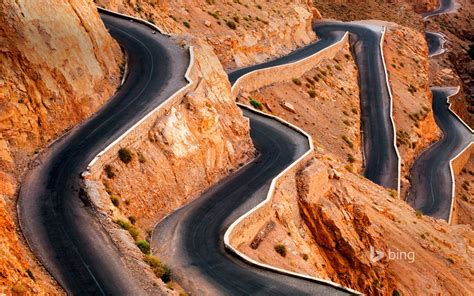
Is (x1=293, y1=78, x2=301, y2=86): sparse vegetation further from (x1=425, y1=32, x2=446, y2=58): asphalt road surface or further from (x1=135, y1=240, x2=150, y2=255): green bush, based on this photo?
(x1=425, y1=32, x2=446, y2=58): asphalt road surface

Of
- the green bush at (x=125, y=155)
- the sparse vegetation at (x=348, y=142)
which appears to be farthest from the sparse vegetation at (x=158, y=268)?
the sparse vegetation at (x=348, y=142)

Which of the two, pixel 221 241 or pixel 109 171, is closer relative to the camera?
pixel 109 171

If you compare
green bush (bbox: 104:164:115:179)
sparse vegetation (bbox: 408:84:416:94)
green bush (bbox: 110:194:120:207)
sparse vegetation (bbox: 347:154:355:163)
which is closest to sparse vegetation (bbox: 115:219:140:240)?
green bush (bbox: 110:194:120:207)

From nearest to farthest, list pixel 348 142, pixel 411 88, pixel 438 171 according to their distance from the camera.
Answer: pixel 348 142 < pixel 438 171 < pixel 411 88

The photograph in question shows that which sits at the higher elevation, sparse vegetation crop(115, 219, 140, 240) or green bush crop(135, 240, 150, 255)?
sparse vegetation crop(115, 219, 140, 240)

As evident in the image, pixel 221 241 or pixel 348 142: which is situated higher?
pixel 221 241

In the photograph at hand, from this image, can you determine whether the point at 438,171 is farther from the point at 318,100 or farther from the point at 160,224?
the point at 160,224

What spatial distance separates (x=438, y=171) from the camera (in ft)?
190

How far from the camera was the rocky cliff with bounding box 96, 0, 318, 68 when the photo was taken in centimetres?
4966

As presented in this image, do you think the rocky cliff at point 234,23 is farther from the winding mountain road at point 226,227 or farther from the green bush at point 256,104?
the green bush at point 256,104

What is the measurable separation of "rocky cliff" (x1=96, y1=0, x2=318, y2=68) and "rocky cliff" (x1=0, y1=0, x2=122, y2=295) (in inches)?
558

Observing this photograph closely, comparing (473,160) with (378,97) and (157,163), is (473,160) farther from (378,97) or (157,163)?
(157,163)

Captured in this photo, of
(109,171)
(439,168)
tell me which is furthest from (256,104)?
(439,168)

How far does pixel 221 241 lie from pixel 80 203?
619 centimetres
